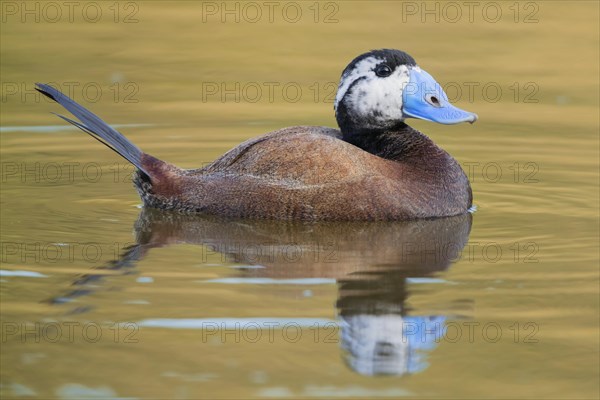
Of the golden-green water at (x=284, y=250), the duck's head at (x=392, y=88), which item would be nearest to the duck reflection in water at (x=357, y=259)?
the golden-green water at (x=284, y=250)

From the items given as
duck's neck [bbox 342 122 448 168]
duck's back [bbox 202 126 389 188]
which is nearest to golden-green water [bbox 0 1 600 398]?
duck's back [bbox 202 126 389 188]

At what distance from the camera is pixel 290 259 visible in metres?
7.32

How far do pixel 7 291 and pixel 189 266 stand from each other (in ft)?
3.32

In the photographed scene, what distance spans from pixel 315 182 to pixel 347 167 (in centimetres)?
22

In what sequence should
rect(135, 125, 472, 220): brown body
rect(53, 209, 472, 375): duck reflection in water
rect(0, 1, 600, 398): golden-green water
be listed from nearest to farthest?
1. rect(0, 1, 600, 398): golden-green water
2. rect(53, 209, 472, 375): duck reflection in water
3. rect(135, 125, 472, 220): brown body

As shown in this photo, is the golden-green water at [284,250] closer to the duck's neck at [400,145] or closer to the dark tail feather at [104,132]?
the dark tail feather at [104,132]

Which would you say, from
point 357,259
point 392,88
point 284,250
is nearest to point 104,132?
point 284,250

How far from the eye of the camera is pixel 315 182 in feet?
26.8

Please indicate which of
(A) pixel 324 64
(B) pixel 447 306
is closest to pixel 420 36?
(A) pixel 324 64

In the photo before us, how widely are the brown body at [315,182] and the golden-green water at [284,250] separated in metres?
0.15

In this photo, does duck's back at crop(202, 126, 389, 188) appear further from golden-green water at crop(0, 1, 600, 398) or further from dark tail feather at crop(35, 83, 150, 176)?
dark tail feather at crop(35, 83, 150, 176)

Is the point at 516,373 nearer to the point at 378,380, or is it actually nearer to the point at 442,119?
the point at 378,380

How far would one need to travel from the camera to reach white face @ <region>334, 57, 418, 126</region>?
8555 mm

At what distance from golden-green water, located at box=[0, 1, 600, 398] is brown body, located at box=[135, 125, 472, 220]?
15cm
